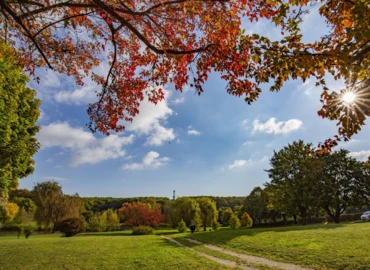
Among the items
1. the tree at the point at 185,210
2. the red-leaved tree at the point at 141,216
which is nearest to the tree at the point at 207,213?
the tree at the point at 185,210

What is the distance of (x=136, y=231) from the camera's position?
32.5 metres

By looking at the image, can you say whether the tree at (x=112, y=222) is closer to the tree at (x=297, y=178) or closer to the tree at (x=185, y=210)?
the tree at (x=185, y=210)

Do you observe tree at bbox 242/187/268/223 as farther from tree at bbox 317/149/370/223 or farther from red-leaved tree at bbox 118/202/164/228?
red-leaved tree at bbox 118/202/164/228

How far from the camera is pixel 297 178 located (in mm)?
30344

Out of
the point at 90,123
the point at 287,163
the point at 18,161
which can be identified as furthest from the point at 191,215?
the point at 90,123

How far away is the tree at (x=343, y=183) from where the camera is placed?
3064 cm

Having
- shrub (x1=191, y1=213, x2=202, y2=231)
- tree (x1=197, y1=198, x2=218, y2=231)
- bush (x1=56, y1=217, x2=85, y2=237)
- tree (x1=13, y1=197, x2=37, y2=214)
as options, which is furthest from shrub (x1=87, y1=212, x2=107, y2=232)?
tree (x1=13, y1=197, x2=37, y2=214)

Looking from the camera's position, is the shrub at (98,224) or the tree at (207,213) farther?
the shrub at (98,224)

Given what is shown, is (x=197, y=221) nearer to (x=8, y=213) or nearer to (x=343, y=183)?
(x=343, y=183)

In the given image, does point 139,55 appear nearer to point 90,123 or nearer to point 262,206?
point 90,123

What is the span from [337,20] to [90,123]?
18.4ft

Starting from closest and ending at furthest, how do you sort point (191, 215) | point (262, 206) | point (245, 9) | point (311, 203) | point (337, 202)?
point (245, 9) < point (311, 203) < point (337, 202) < point (191, 215) < point (262, 206)

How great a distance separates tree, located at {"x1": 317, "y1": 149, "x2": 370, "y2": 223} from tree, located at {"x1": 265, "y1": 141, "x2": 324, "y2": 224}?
5.23ft

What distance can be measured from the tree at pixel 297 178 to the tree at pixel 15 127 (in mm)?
26983
